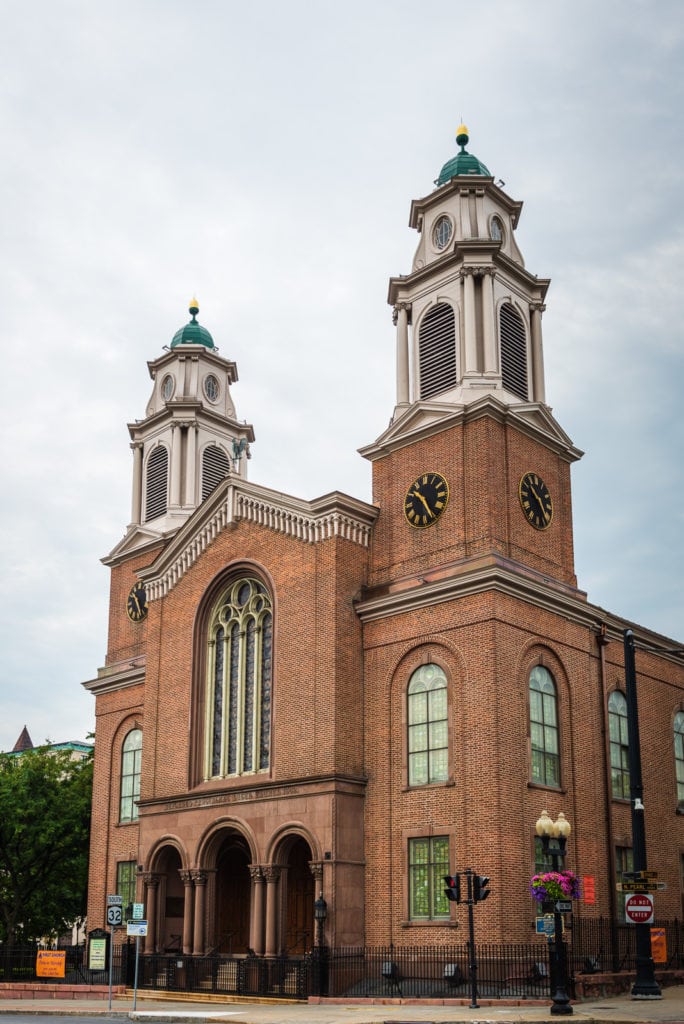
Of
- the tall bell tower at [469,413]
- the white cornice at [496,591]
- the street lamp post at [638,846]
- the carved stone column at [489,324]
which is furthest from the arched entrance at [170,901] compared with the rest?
the carved stone column at [489,324]

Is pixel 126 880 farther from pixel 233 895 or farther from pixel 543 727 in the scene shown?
pixel 543 727

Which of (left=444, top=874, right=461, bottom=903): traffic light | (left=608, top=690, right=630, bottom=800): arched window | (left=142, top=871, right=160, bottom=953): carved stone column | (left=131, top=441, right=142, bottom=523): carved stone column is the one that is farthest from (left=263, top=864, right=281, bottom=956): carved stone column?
(left=131, top=441, right=142, bottom=523): carved stone column

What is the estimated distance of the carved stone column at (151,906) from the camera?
3972cm

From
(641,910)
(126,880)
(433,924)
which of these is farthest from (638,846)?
(126,880)

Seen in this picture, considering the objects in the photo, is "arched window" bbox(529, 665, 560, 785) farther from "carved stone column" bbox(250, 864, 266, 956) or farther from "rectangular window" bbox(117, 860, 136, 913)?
"rectangular window" bbox(117, 860, 136, 913)

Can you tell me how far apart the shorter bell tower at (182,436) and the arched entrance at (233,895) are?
1495 centimetres

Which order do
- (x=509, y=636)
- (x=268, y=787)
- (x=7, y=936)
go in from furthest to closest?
(x=7, y=936) < (x=268, y=787) < (x=509, y=636)

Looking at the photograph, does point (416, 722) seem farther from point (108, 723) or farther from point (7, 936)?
point (7, 936)

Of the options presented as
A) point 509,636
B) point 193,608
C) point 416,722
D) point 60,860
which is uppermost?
point 193,608

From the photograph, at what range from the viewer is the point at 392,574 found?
37.5 m

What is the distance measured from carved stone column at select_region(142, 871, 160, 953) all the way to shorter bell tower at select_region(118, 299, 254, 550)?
15.1 m

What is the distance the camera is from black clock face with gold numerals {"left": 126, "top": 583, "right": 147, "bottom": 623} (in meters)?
49.9

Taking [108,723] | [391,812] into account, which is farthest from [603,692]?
[108,723]

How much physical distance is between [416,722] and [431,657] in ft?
6.51
